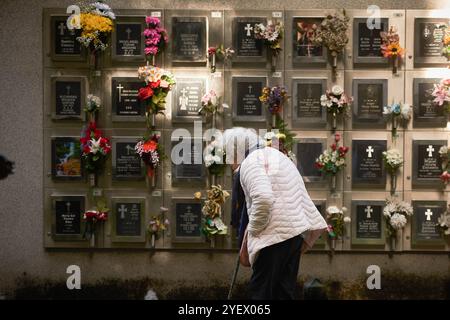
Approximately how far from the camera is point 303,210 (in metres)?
4.09

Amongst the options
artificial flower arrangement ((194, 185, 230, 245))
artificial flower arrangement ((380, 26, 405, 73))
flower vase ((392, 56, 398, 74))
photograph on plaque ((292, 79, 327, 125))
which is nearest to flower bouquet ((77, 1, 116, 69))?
artificial flower arrangement ((194, 185, 230, 245))

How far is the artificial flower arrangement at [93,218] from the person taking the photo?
19.0ft

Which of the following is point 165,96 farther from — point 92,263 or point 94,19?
point 92,263

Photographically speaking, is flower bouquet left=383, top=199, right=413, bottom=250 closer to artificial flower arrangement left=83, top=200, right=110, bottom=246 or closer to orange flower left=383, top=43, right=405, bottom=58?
orange flower left=383, top=43, right=405, bottom=58

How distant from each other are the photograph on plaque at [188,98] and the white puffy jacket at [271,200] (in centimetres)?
190

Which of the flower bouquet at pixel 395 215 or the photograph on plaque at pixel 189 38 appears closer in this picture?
the flower bouquet at pixel 395 215

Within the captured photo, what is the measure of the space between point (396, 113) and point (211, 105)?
5.60 feet

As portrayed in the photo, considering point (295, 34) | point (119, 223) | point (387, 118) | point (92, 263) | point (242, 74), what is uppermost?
point (295, 34)

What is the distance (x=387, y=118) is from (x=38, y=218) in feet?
11.3

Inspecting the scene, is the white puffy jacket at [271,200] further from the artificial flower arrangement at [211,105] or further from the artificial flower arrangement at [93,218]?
the artificial flower arrangement at [93,218]

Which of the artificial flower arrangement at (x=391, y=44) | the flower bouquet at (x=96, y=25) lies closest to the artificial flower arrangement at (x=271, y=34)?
the artificial flower arrangement at (x=391, y=44)

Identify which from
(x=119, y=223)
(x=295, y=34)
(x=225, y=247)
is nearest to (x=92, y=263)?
(x=119, y=223)

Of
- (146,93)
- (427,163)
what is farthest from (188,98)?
(427,163)

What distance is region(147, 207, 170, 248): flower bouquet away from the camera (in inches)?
228
